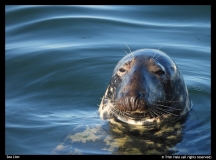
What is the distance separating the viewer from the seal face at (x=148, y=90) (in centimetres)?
572

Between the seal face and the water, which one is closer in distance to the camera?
the seal face

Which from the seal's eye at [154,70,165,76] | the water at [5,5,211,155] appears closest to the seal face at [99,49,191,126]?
the seal's eye at [154,70,165,76]

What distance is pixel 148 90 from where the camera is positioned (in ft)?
19.0

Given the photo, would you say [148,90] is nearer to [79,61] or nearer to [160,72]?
[160,72]

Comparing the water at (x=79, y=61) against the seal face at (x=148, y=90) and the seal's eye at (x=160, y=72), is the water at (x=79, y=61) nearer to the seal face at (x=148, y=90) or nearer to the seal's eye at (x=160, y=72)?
the seal face at (x=148, y=90)

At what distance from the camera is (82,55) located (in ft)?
32.7

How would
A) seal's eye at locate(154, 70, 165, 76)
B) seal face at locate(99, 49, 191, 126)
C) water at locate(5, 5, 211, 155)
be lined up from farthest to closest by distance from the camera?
water at locate(5, 5, 211, 155)
seal's eye at locate(154, 70, 165, 76)
seal face at locate(99, 49, 191, 126)

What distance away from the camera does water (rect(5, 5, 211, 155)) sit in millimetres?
6594

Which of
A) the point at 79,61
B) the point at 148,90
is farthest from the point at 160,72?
the point at 79,61

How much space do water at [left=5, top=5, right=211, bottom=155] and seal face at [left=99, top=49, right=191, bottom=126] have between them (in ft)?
0.97

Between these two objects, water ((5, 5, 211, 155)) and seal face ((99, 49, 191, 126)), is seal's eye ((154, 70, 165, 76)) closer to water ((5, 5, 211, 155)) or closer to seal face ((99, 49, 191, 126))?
seal face ((99, 49, 191, 126))

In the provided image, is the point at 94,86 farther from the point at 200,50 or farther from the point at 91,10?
the point at 91,10

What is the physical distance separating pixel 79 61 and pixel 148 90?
158 inches
